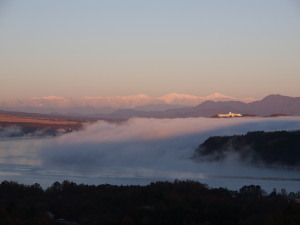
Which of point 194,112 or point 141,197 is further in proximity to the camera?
point 194,112

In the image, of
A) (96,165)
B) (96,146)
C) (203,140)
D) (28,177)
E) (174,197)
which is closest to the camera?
(174,197)

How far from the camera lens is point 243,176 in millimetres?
19844

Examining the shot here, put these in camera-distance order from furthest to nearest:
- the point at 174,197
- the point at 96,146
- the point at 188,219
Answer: the point at 96,146 → the point at 174,197 → the point at 188,219

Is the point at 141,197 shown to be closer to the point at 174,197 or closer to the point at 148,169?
the point at 174,197

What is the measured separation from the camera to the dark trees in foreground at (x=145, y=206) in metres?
9.55

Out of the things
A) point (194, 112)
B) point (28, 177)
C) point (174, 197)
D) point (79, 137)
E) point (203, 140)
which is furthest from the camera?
point (194, 112)

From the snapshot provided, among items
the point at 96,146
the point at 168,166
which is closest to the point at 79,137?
the point at 96,146

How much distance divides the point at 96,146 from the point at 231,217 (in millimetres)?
21631

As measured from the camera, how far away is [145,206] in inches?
417

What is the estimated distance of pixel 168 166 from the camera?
2339cm

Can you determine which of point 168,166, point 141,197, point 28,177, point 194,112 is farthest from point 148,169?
point 194,112

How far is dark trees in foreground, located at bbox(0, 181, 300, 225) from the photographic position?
9.55 m

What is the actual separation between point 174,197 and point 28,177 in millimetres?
8948

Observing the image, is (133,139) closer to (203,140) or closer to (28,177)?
(203,140)
